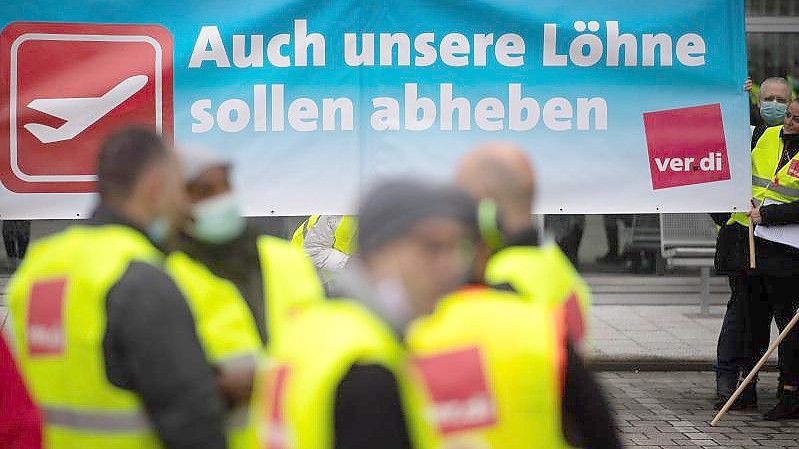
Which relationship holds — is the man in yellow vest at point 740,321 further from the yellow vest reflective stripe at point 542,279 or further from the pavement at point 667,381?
the yellow vest reflective stripe at point 542,279

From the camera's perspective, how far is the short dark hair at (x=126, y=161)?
125 inches

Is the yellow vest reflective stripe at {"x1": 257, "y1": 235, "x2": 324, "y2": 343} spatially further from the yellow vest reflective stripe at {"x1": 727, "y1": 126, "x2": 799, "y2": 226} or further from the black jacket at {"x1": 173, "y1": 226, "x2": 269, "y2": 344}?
the yellow vest reflective stripe at {"x1": 727, "y1": 126, "x2": 799, "y2": 226}

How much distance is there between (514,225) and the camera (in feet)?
10.7

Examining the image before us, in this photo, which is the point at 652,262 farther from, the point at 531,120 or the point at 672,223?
the point at 531,120

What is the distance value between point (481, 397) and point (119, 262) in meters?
1.03

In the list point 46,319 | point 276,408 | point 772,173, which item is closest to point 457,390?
point 276,408

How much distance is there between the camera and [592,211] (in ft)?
23.9

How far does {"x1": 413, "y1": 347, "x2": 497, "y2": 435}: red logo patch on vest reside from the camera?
2.38 m

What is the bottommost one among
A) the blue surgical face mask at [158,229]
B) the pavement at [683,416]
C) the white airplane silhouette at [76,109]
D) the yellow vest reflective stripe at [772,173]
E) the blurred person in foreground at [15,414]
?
the pavement at [683,416]

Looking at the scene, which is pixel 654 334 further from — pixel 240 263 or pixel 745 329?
pixel 240 263

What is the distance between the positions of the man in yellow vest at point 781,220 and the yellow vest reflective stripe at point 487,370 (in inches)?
217

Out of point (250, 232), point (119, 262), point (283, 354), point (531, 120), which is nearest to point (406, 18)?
point (531, 120)

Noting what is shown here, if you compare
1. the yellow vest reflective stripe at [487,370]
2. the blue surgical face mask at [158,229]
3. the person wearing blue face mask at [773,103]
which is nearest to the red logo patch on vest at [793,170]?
the person wearing blue face mask at [773,103]

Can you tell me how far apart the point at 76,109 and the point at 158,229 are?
12.5 feet
